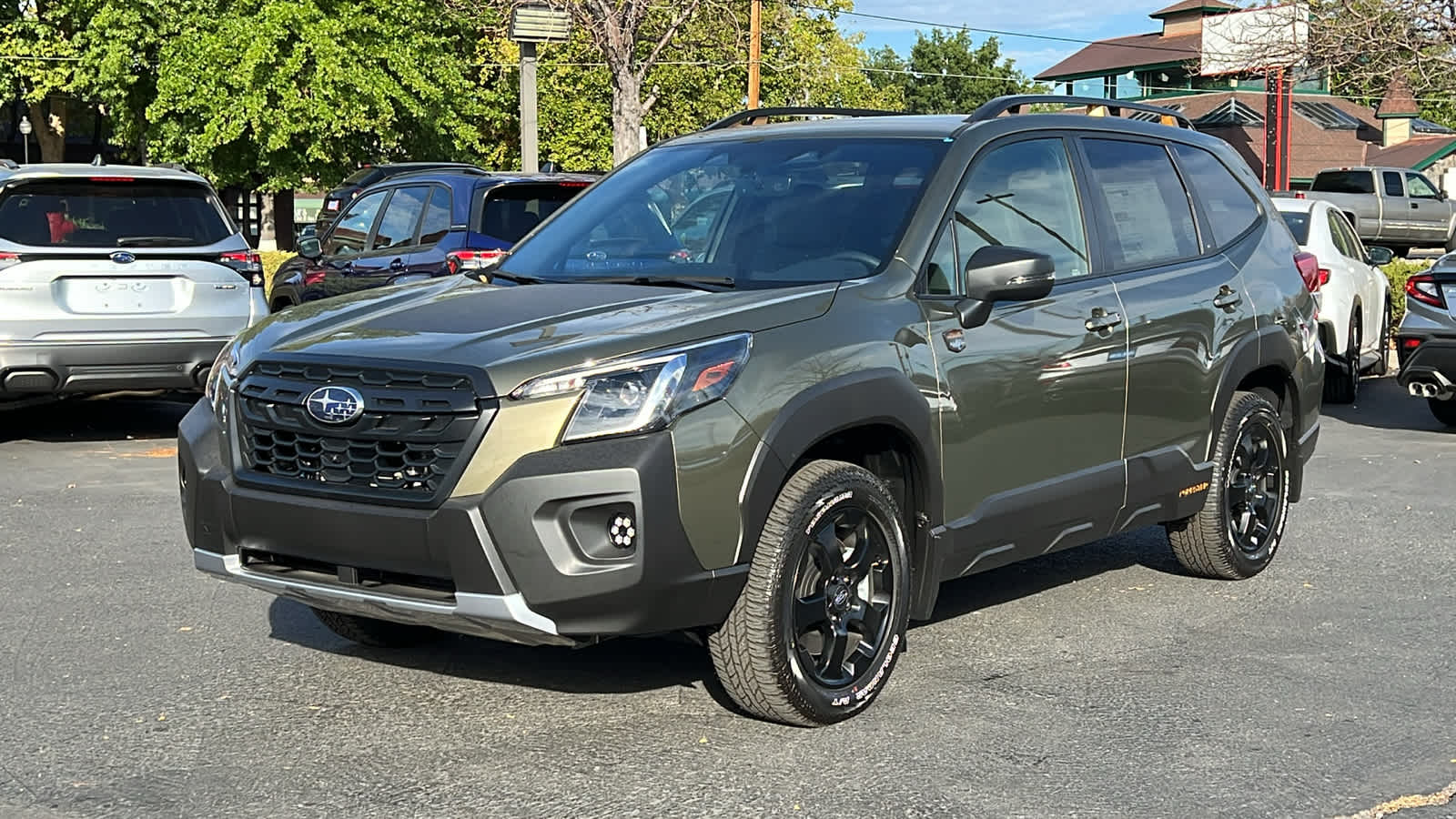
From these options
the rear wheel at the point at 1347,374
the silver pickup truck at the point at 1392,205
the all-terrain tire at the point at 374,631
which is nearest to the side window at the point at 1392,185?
the silver pickup truck at the point at 1392,205

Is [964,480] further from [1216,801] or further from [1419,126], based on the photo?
[1419,126]

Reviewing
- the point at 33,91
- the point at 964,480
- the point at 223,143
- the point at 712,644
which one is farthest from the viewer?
the point at 33,91

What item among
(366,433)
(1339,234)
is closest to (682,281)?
(366,433)

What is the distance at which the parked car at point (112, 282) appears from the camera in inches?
407

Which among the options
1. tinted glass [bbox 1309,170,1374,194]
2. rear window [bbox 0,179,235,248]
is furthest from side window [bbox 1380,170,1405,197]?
rear window [bbox 0,179,235,248]

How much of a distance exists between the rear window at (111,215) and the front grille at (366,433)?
627 centimetres

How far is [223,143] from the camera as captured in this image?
4275cm

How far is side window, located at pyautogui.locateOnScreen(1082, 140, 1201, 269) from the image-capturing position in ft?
20.8

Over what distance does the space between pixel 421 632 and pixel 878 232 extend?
6.85ft

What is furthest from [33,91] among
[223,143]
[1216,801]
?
[1216,801]

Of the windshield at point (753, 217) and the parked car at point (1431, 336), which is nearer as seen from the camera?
the windshield at point (753, 217)

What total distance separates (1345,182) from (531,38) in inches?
988

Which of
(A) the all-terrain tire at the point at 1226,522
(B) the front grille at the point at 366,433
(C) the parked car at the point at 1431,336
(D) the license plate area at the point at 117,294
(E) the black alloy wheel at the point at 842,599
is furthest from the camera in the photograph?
(C) the parked car at the point at 1431,336

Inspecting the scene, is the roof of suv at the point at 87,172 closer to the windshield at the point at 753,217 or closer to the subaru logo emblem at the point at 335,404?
the windshield at the point at 753,217
